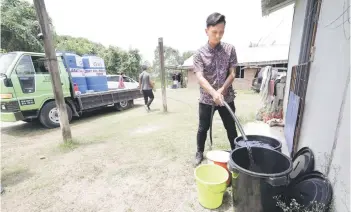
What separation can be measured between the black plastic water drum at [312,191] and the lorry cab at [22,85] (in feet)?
17.2

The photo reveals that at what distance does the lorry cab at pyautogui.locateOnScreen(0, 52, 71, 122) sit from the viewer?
4117 mm

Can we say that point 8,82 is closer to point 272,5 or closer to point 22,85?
point 22,85

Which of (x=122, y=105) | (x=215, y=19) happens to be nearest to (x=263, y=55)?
(x=122, y=105)

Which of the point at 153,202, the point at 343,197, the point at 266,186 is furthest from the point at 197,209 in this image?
the point at 343,197

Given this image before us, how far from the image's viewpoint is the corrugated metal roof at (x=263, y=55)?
14188mm

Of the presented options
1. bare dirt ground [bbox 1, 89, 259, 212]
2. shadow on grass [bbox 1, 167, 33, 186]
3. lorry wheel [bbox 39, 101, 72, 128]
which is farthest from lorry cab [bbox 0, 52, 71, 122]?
shadow on grass [bbox 1, 167, 33, 186]

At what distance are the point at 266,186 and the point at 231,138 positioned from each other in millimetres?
1113

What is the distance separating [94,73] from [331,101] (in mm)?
5896

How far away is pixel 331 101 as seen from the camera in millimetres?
1521

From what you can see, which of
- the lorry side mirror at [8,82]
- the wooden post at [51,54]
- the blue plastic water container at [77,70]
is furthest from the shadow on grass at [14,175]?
the blue plastic water container at [77,70]

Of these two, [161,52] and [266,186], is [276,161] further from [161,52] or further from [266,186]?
[161,52]

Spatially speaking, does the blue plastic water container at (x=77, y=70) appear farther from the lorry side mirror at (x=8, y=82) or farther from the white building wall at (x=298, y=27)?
the white building wall at (x=298, y=27)

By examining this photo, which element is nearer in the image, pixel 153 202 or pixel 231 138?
pixel 153 202

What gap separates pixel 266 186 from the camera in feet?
4.16
